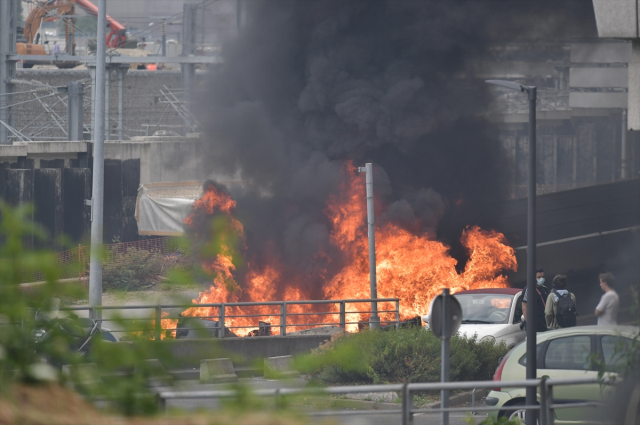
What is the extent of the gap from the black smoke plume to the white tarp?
315 centimetres

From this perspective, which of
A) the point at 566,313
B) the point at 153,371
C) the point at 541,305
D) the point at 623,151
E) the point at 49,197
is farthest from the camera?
the point at 623,151

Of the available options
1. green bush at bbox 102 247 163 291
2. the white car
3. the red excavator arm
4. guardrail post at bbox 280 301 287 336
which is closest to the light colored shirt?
the white car

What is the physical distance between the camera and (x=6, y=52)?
3325 centimetres

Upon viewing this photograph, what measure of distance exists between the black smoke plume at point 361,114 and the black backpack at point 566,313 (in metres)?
9.47

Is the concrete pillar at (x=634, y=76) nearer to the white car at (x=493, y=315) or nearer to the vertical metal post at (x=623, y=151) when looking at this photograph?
the white car at (x=493, y=315)

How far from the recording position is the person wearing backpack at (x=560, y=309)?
12.8m

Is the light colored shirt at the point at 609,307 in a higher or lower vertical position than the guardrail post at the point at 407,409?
higher

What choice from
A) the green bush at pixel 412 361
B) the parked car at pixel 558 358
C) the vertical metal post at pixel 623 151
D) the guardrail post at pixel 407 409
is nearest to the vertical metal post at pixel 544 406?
the guardrail post at pixel 407 409

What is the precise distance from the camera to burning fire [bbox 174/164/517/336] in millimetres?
20734

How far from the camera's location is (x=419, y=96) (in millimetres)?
24141

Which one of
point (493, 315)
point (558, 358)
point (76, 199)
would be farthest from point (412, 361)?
point (76, 199)

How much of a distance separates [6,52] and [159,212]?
11.1 meters

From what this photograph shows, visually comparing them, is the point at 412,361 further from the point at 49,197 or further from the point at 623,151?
the point at 623,151

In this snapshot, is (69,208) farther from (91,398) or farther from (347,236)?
(91,398)
